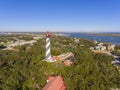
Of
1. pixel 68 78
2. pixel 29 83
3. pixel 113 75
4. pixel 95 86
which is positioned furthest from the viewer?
pixel 113 75

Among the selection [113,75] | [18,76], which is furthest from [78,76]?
[18,76]

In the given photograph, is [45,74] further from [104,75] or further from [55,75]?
[104,75]

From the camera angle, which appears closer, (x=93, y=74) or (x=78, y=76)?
(x=78, y=76)

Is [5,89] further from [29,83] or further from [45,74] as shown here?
[45,74]

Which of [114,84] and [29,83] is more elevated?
[29,83]

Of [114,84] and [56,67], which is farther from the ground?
[56,67]

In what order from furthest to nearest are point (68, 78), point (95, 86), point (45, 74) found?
point (45, 74)
point (68, 78)
point (95, 86)

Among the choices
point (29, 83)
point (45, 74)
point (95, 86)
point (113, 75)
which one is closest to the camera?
point (29, 83)

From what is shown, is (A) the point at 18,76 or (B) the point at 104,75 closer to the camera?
(A) the point at 18,76

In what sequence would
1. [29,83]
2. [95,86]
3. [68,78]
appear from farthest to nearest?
[68,78] < [95,86] < [29,83]

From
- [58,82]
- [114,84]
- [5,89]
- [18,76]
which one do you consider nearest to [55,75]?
[58,82]
